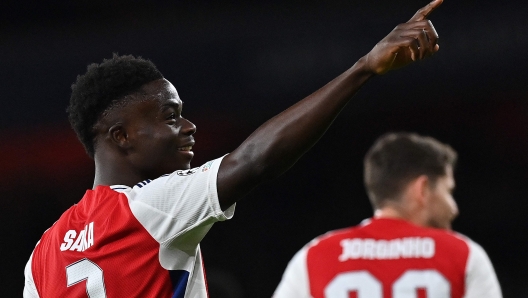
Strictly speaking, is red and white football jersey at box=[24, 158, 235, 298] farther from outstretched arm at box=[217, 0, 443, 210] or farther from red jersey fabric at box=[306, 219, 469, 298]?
red jersey fabric at box=[306, 219, 469, 298]

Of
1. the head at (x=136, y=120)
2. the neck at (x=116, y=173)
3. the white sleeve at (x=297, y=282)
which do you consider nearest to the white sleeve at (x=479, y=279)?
the white sleeve at (x=297, y=282)

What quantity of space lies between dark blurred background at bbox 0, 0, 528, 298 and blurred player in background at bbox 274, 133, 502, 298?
22.3 feet

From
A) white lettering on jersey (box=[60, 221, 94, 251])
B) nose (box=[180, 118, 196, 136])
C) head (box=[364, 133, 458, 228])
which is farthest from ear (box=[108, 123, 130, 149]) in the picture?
head (box=[364, 133, 458, 228])

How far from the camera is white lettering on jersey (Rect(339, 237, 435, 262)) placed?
8.59 ft

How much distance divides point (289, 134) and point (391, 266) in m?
0.55

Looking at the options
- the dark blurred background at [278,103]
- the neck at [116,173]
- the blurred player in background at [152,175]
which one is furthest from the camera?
the dark blurred background at [278,103]

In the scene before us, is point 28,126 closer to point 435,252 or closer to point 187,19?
point 187,19

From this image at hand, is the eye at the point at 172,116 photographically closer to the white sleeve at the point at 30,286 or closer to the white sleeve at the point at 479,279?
the white sleeve at the point at 30,286

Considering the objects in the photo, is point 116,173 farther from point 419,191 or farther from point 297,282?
point 419,191

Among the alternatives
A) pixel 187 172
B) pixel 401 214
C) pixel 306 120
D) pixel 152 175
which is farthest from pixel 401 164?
pixel 152 175

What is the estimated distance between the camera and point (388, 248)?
8.69 ft

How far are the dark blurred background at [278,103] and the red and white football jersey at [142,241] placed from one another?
258 inches

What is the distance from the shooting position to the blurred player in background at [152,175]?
2.61 meters

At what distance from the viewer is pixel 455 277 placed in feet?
8.41
